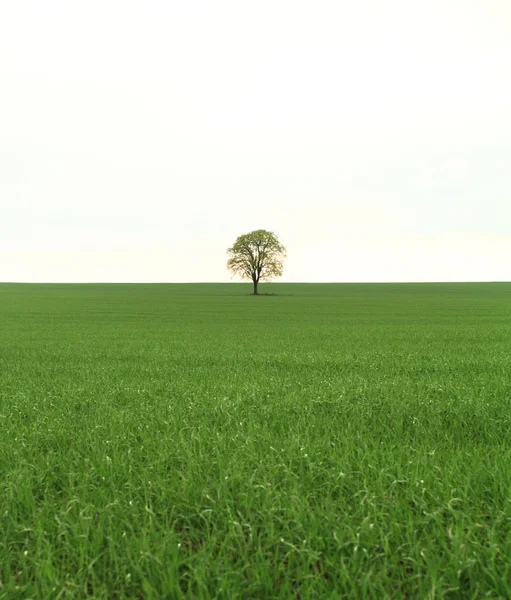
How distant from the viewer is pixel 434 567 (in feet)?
9.87

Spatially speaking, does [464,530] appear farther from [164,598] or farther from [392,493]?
[164,598]

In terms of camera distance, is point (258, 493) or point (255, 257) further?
point (255, 257)

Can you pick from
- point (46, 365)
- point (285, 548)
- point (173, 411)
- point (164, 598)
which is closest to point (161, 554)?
point (164, 598)

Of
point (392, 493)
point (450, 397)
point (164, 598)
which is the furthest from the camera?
point (450, 397)

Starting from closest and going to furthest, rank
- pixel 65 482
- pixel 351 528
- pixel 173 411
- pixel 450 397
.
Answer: pixel 351 528, pixel 65 482, pixel 173 411, pixel 450 397

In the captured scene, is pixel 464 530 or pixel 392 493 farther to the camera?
pixel 392 493

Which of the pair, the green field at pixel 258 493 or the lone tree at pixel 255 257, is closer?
the green field at pixel 258 493

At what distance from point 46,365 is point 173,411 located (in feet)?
29.4

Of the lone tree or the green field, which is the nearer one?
the green field

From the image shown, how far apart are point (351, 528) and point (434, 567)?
0.70 m

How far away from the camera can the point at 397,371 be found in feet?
38.9

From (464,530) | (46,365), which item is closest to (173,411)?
(464,530)

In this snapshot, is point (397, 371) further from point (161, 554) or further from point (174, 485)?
point (161, 554)

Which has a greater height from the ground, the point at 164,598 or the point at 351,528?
the point at 351,528
